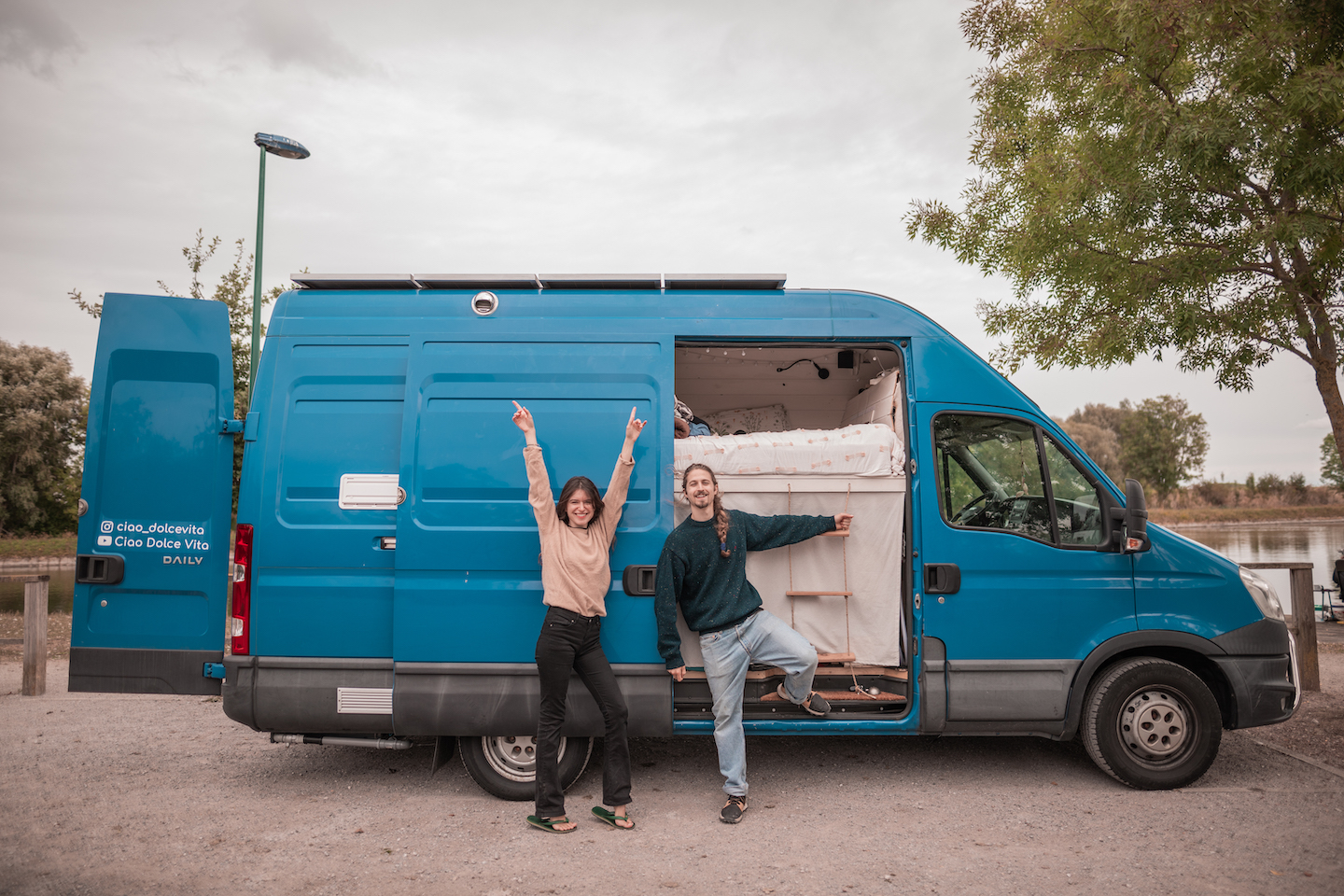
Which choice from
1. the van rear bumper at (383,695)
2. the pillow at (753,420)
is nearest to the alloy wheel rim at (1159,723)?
the van rear bumper at (383,695)

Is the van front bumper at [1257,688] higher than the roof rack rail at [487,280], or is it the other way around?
the roof rack rail at [487,280]

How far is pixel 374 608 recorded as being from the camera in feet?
13.9

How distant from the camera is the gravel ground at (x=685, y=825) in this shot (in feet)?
11.4

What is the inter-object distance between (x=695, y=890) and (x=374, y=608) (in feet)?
7.24

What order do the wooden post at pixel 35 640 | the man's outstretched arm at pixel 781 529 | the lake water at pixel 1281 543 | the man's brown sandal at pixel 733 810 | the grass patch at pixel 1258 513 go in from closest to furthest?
1. the man's brown sandal at pixel 733 810
2. the man's outstretched arm at pixel 781 529
3. the wooden post at pixel 35 640
4. the lake water at pixel 1281 543
5. the grass patch at pixel 1258 513

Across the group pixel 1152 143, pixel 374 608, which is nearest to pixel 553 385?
pixel 374 608

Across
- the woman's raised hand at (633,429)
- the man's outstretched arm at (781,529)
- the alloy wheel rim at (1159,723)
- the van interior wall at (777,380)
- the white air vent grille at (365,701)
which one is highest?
the van interior wall at (777,380)

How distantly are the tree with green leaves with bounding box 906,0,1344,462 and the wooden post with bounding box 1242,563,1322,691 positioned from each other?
4.39 feet

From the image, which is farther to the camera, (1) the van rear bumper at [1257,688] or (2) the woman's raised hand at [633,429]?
(1) the van rear bumper at [1257,688]

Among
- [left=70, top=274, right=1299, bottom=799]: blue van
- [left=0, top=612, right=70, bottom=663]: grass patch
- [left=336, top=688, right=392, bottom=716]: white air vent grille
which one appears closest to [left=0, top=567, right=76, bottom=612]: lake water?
[left=0, top=612, right=70, bottom=663]: grass patch

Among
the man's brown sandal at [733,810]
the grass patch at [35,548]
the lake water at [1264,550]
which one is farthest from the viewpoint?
the grass patch at [35,548]

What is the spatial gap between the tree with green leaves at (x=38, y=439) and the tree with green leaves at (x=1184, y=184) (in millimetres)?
38300

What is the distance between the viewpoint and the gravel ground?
11.4 ft

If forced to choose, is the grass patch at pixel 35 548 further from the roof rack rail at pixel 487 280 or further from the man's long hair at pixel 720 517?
the man's long hair at pixel 720 517
